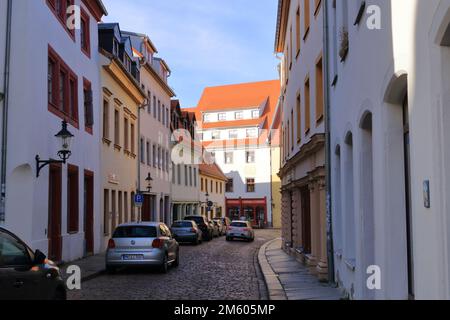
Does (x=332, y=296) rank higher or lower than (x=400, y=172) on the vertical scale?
lower

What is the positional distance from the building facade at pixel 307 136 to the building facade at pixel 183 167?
19.1m

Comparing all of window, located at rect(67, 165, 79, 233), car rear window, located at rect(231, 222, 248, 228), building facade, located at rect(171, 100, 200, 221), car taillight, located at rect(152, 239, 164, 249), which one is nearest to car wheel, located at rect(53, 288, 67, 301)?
car taillight, located at rect(152, 239, 164, 249)

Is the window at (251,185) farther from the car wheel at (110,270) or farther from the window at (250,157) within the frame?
the car wheel at (110,270)

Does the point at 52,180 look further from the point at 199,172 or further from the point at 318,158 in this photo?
the point at 199,172

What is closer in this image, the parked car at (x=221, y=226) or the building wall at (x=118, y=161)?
the building wall at (x=118, y=161)

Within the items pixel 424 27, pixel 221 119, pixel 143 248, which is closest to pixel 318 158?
pixel 143 248

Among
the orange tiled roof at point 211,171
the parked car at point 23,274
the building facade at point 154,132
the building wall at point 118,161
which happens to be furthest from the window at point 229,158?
the parked car at point 23,274

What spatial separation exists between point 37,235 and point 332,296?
8.15m

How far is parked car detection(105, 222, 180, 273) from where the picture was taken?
16.3 meters

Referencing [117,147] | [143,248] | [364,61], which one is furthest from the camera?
[117,147]

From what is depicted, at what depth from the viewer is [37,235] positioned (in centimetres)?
1541

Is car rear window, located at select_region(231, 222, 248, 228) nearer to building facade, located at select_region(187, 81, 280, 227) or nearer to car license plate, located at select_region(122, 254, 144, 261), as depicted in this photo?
car license plate, located at select_region(122, 254, 144, 261)

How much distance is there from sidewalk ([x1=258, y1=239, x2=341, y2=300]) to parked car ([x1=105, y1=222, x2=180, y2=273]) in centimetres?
307

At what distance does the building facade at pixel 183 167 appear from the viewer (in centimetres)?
4325
